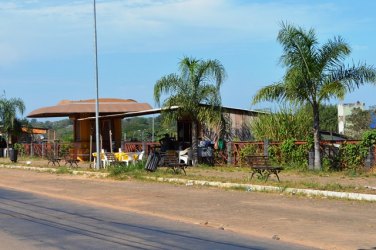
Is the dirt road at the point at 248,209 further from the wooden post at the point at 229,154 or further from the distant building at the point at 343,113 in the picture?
the distant building at the point at 343,113

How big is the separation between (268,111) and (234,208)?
1705 centimetres

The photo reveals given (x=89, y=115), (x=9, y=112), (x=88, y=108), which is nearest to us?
(x=88, y=108)

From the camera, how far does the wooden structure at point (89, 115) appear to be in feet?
119

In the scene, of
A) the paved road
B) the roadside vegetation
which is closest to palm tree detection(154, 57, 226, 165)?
the roadside vegetation

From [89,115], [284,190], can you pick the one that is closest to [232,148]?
[284,190]

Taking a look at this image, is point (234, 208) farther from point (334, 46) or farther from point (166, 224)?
point (334, 46)

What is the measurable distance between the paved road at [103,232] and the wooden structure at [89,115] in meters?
22.2

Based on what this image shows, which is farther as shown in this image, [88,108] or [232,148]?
[88,108]

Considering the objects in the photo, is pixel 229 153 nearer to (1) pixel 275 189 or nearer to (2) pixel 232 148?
(2) pixel 232 148

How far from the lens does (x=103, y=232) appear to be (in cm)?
1079

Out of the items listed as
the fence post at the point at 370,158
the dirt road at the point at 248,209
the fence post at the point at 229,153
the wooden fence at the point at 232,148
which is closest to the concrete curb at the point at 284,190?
the dirt road at the point at 248,209

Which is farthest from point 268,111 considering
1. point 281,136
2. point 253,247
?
point 253,247

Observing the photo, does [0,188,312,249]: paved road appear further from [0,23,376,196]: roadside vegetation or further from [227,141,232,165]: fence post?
[227,141,232,165]: fence post

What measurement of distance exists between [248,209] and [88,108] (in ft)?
80.8
